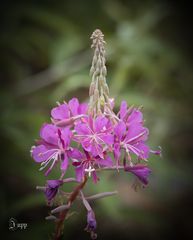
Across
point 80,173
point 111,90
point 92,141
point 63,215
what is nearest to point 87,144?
point 92,141

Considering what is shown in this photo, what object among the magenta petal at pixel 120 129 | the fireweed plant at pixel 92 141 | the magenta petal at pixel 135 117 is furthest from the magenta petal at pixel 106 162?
the magenta petal at pixel 135 117

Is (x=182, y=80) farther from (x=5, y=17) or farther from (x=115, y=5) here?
(x=5, y=17)

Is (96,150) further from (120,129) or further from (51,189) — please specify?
(51,189)

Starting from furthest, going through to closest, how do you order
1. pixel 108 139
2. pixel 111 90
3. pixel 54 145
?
pixel 111 90
pixel 54 145
pixel 108 139

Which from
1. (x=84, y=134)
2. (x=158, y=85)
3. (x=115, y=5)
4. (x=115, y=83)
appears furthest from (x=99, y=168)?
(x=115, y=5)

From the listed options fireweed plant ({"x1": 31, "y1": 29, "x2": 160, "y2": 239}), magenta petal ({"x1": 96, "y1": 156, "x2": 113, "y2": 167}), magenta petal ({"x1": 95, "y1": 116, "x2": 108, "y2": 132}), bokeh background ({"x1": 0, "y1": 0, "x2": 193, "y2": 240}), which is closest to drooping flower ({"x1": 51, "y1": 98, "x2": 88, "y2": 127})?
fireweed plant ({"x1": 31, "y1": 29, "x2": 160, "y2": 239})
